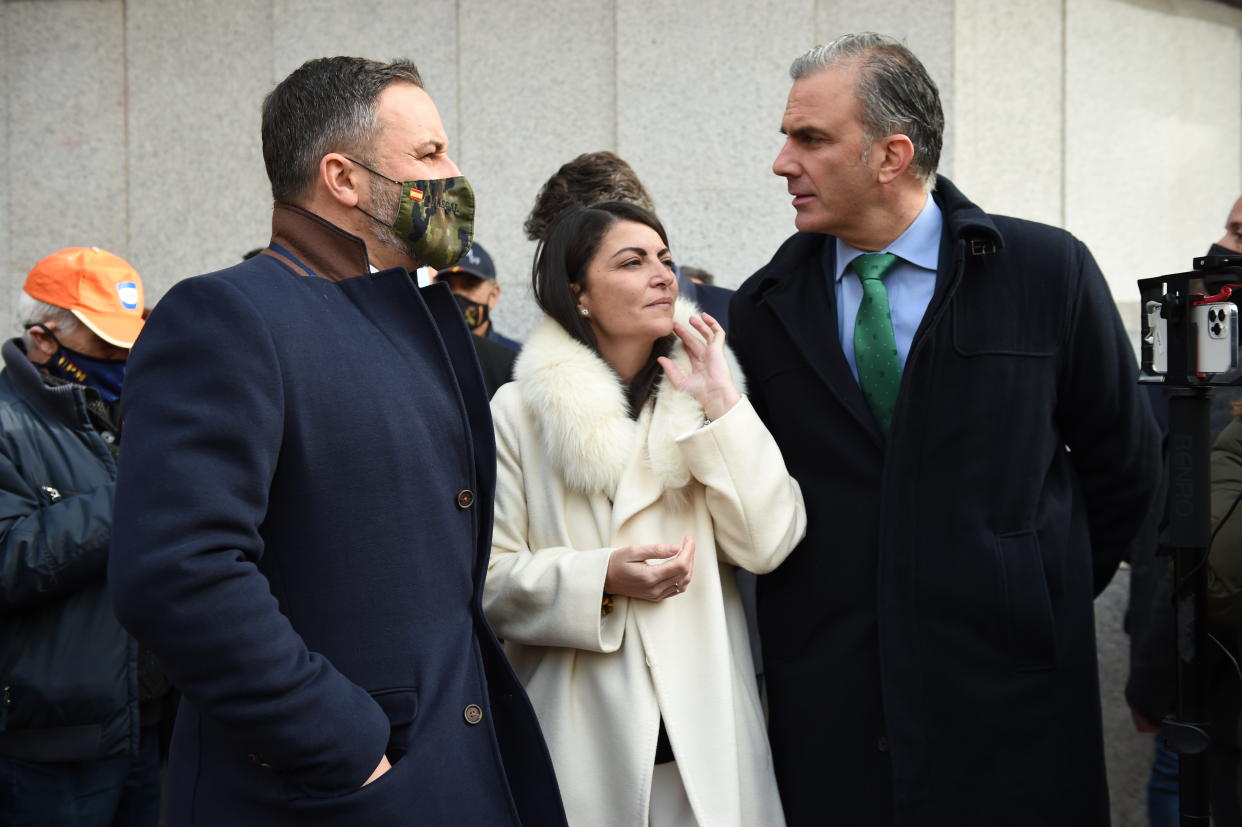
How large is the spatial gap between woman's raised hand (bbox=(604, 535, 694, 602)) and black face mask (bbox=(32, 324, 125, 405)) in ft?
5.84

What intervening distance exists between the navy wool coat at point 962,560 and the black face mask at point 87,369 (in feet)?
6.83

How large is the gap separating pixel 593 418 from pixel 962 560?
2.98 feet

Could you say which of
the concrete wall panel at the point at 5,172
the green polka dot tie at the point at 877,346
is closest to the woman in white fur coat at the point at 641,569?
the green polka dot tie at the point at 877,346

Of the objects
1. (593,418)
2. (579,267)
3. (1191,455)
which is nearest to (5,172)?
(579,267)

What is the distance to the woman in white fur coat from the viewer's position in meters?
2.72

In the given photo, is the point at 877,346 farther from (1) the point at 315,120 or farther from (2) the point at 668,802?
(1) the point at 315,120

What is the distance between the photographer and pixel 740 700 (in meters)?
2.83

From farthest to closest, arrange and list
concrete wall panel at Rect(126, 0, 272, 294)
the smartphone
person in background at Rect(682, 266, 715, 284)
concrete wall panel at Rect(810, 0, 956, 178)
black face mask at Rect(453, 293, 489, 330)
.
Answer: concrete wall panel at Rect(126, 0, 272, 294) < concrete wall panel at Rect(810, 0, 956, 178) < person in background at Rect(682, 266, 715, 284) < black face mask at Rect(453, 293, 489, 330) < the smartphone

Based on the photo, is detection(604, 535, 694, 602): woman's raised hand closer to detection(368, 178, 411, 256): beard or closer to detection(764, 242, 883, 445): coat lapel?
detection(764, 242, 883, 445): coat lapel

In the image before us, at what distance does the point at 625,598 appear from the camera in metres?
2.81

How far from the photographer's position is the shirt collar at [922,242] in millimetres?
2957

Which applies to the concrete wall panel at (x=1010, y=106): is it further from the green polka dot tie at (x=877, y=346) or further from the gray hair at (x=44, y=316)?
the gray hair at (x=44, y=316)

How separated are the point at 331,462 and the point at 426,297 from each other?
454 millimetres

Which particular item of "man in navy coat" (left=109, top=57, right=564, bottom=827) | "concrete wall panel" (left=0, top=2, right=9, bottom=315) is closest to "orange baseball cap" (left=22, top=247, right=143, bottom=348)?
"man in navy coat" (left=109, top=57, right=564, bottom=827)
